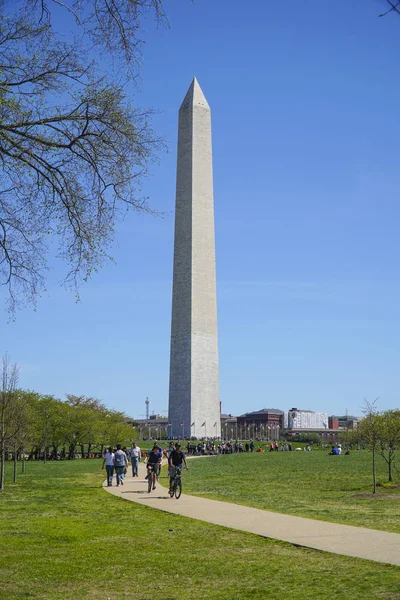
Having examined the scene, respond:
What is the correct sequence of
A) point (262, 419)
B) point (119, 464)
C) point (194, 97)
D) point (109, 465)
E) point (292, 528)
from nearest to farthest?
point (292, 528)
point (119, 464)
point (109, 465)
point (194, 97)
point (262, 419)

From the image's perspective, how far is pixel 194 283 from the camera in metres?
78.1

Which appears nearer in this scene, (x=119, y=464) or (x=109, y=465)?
(x=119, y=464)

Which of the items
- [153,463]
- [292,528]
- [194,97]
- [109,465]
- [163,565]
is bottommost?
[163,565]

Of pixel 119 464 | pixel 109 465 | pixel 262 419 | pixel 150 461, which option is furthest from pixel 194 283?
pixel 262 419

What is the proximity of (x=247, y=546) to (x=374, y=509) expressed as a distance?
6.74 meters

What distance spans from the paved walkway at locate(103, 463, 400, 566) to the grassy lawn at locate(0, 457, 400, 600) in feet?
1.32

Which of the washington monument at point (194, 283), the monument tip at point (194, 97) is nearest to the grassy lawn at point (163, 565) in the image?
the washington monument at point (194, 283)

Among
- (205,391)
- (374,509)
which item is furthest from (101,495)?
(205,391)

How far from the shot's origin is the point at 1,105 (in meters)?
9.41

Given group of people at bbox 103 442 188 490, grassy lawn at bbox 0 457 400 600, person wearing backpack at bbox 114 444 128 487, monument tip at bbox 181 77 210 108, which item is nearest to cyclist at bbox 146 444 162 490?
group of people at bbox 103 442 188 490

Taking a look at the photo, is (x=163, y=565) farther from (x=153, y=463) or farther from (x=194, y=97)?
(x=194, y=97)

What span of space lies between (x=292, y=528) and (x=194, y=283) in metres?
65.1

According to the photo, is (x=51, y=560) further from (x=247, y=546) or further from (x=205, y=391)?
(x=205, y=391)

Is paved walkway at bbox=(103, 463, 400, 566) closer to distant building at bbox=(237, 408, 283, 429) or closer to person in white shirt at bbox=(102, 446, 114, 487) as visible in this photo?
person in white shirt at bbox=(102, 446, 114, 487)
